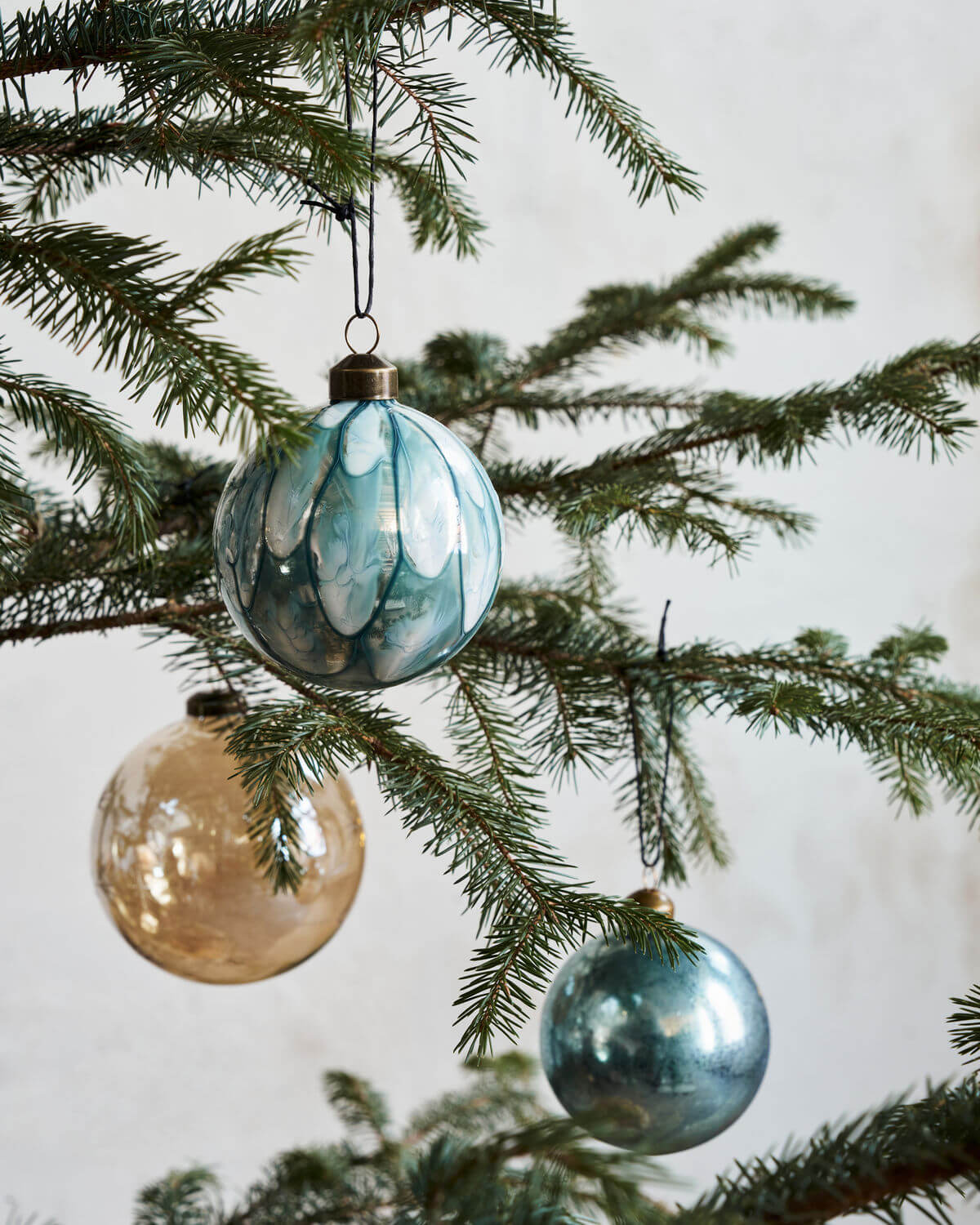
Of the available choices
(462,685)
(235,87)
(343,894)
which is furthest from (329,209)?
(343,894)

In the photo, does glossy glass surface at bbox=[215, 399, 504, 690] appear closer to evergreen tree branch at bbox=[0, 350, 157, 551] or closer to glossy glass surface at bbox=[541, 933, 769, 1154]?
evergreen tree branch at bbox=[0, 350, 157, 551]

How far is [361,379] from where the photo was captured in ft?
1.35

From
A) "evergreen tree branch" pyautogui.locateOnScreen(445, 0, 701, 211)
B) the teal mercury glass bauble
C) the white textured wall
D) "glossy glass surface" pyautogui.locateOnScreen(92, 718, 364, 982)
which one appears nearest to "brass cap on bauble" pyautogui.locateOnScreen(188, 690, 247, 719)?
"glossy glass surface" pyautogui.locateOnScreen(92, 718, 364, 982)

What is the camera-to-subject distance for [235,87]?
0.38 meters

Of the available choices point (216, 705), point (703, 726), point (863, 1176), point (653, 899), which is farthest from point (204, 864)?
point (703, 726)

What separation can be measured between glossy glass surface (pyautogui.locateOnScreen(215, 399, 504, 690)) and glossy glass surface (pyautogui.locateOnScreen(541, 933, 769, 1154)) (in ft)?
0.75

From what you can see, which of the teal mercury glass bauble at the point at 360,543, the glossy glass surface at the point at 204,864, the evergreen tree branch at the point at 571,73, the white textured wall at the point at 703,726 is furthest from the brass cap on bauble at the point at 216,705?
the white textured wall at the point at 703,726

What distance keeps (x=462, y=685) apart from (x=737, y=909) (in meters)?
1.23

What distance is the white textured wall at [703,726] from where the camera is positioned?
1.51 m

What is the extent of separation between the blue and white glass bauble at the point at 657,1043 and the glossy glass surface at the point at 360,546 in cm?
23

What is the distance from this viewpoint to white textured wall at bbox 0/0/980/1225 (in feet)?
4.94

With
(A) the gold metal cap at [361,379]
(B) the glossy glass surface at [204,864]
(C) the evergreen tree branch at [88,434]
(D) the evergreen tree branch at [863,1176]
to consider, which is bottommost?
(D) the evergreen tree branch at [863,1176]

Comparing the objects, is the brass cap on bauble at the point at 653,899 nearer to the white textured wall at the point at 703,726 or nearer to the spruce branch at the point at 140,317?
the spruce branch at the point at 140,317

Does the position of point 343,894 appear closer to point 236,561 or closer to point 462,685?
point 462,685
